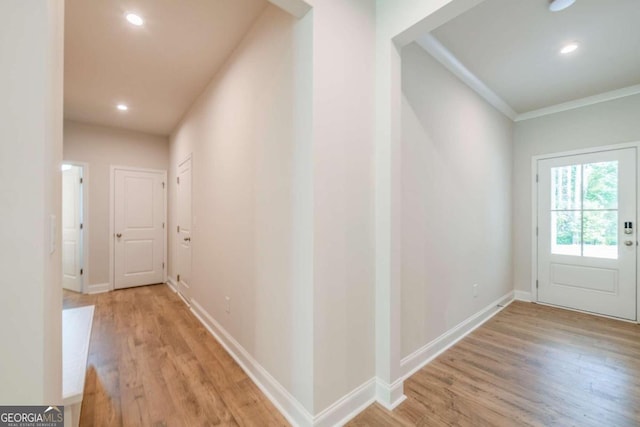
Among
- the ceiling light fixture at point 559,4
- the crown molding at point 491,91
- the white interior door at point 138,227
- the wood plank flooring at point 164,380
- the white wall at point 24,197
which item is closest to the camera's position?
the white wall at point 24,197

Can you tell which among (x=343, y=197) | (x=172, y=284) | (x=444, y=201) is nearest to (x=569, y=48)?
(x=444, y=201)

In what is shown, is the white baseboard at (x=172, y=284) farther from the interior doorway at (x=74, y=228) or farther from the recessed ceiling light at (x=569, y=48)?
the recessed ceiling light at (x=569, y=48)

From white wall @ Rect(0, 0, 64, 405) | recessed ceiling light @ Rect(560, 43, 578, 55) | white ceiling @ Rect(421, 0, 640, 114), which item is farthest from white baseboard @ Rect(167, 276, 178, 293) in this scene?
recessed ceiling light @ Rect(560, 43, 578, 55)

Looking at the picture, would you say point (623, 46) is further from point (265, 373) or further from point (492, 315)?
point (265, 373)

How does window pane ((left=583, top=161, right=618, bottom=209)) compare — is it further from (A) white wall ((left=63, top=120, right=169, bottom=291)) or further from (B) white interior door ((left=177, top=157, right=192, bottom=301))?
(A) white wall ((left=63, top=120, right=169, bottom=291))

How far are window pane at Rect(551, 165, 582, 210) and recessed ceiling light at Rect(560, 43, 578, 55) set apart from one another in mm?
1720

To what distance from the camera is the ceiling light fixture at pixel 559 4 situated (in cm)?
178

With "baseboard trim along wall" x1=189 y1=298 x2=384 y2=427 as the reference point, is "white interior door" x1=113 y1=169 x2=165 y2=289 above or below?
above

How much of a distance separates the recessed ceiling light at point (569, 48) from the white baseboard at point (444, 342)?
2739 millimetres

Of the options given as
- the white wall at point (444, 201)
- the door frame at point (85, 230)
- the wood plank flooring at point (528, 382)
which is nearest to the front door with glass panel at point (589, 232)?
the wood plank flooring at point (528, 382)

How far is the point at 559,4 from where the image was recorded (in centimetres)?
181

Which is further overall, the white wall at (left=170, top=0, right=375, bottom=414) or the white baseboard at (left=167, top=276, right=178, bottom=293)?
the white baseboard at (left=167, top=276, right=178, bottom=293)

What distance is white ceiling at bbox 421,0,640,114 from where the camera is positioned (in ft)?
6.29

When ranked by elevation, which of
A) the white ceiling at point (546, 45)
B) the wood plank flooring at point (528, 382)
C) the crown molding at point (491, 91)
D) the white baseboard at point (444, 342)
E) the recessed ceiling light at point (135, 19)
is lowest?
the wood plank flooring at point (528, 382)
